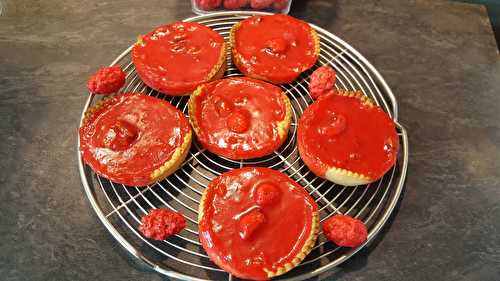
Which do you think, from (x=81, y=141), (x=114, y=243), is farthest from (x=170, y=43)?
(x=114, y=243)

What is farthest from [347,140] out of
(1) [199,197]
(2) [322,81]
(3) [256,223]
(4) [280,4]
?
(4) [280,4]

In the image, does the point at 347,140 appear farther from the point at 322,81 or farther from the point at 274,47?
the point at 274,47

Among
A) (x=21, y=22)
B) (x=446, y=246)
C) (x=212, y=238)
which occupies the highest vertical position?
(x=21, y=22)

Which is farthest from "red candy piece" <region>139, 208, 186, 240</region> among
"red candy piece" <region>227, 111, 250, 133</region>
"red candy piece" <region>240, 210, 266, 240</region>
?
"red candy piece" <region>227, 111, 250, 133</region>

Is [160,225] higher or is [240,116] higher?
[240,116]

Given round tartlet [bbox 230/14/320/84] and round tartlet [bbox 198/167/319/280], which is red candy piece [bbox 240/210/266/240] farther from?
round tartlet [bbox 230/14/320/84]

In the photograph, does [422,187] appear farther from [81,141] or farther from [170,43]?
[81,141]
